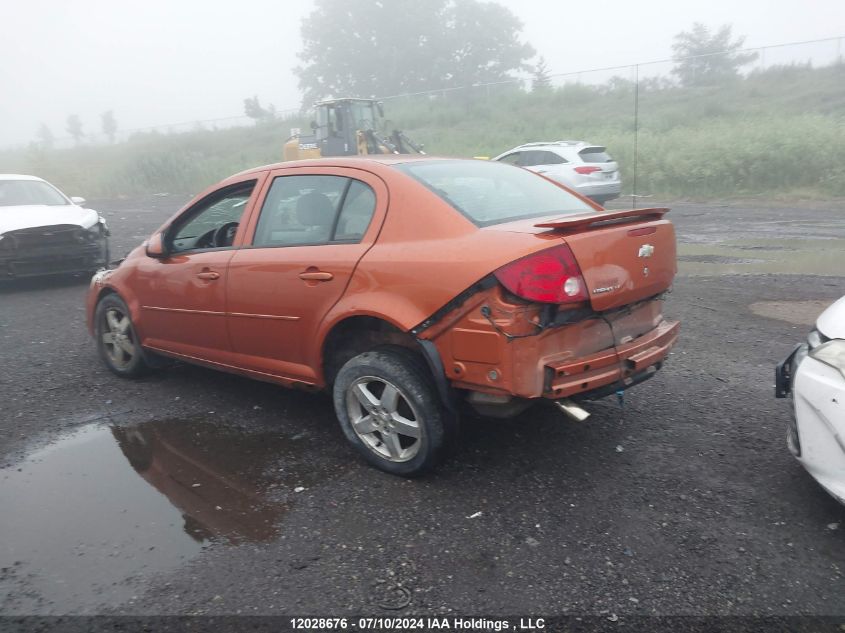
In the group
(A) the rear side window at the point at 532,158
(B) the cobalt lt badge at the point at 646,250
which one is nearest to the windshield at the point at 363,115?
(A) the rear side window at the point at 532,158

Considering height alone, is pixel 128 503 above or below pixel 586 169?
below

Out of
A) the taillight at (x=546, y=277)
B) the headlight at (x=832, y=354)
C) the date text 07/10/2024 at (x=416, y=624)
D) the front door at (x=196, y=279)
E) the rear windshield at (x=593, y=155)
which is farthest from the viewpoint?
the rear windshield at (x=593, y=155)

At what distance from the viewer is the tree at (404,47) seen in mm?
58469

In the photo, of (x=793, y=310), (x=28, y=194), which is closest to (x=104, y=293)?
(x=28, y=194)

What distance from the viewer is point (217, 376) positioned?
5.48 meters

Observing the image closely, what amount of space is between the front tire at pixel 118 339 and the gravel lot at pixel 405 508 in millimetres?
152

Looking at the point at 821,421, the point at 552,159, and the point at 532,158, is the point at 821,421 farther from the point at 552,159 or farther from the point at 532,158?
the point at 532,158

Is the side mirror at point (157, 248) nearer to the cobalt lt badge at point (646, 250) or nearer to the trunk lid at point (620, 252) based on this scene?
the trunk lid at point (620, 252)

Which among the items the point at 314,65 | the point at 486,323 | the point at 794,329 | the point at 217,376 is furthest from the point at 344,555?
the point at 314,65

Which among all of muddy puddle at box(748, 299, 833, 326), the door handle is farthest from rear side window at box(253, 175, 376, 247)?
muddy puddle at box(748, 299, 833, 326)

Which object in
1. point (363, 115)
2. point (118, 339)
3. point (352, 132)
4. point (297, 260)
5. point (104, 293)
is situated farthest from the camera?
point (363, 115)

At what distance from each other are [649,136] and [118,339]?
2070 cm

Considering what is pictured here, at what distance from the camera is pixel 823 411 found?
2838mm

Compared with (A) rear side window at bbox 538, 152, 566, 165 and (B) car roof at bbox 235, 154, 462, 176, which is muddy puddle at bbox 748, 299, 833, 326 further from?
(A) rear side window at bbox 538, 152, 566, 165
